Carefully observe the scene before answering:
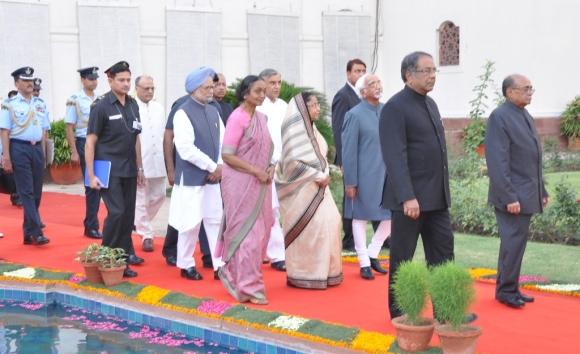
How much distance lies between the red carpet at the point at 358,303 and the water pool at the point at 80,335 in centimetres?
56

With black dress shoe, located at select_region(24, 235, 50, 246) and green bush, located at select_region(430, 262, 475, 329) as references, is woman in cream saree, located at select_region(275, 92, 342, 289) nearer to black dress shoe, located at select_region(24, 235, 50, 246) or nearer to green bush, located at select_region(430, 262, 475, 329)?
green bush, located at select_region(430, 262, 475, 329)

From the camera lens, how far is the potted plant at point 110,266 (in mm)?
7387

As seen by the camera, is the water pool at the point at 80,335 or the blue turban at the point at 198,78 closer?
the water pool at the point at 80,335

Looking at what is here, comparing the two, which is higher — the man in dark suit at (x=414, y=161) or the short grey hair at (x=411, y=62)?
the short grey hair at (x=411, y=62)

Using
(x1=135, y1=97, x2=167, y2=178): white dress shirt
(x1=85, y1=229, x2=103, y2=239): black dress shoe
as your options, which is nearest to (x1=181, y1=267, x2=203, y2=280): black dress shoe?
(x1=135, y1=97, x2=167, y2=178): white dress shirt

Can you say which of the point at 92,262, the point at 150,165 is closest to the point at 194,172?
the point at 92,262

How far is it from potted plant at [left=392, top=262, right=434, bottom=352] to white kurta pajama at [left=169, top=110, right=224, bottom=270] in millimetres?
2302

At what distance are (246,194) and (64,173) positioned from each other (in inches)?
394

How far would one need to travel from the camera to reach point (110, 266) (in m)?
7.41

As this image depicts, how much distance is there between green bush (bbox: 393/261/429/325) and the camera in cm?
525

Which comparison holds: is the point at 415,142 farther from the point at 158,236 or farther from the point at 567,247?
the point at 158,236

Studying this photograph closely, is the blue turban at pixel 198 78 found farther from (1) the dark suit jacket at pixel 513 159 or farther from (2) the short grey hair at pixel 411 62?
(1) the dark suit jacket at pixel 513 159

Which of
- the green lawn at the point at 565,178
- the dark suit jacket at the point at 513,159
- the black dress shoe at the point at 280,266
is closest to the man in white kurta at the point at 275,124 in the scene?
the black dress shoe at the point at 280,266

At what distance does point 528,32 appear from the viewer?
18.7 m
